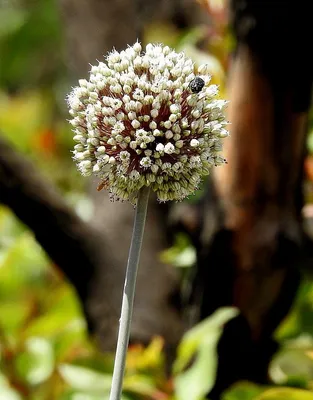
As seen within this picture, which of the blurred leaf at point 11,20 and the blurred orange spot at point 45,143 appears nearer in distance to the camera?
the blurred orange spot at point 45,143

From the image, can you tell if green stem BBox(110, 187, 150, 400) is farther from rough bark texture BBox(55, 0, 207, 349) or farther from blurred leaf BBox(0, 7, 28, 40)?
blurred leaf BBox(0, 7, 28, 40)

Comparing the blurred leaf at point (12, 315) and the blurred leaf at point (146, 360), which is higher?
the blurred leaf at point (12, 315)

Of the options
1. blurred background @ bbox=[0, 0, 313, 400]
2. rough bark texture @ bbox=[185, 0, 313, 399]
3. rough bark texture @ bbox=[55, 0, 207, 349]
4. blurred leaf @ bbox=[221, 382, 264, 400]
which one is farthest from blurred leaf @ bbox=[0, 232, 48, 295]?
blurred leaf @ bbox=[221, 382, 264, 400]

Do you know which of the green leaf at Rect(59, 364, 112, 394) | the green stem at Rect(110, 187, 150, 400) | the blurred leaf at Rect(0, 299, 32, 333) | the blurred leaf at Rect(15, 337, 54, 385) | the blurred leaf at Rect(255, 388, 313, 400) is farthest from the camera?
the blurred leaf at Rect(0, 299, 32, 333)

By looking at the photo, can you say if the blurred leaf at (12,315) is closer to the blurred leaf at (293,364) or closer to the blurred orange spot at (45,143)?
the blurred leaf at (293,364)

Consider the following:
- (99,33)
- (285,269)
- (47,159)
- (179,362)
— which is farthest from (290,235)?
(47,159)

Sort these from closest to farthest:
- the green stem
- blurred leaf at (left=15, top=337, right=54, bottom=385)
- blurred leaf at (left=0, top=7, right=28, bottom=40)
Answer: the green stem → blurred leaf at (left=15, top=337, right=54, bottom=385) → blurred leaf at (left=0, top=7, right=28, bottom=40)

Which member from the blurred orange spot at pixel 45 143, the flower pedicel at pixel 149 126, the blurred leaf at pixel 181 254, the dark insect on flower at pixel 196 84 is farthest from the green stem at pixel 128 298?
the blurred orange spot at pixel 45 143

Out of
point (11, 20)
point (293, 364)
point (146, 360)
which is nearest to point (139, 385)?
point (146, 360)
